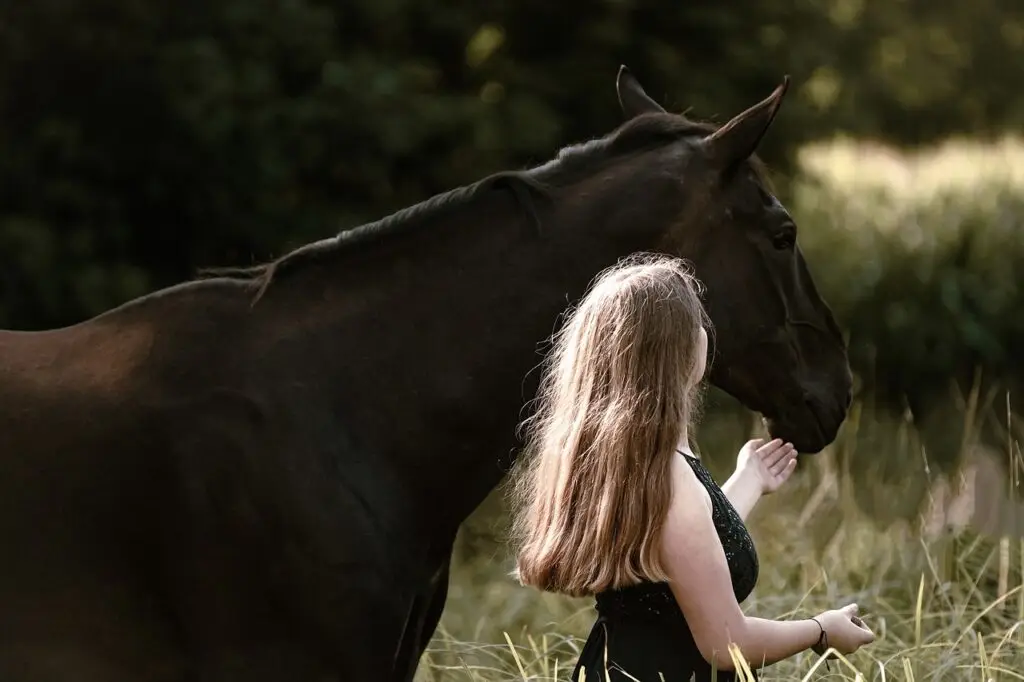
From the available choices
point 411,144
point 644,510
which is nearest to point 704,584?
point 644,510

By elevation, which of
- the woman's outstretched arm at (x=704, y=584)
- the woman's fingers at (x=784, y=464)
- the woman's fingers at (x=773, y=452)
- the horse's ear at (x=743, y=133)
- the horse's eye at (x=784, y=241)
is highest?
the horse's ear at (x=743, y=133)

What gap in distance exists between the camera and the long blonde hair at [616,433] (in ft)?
9.05

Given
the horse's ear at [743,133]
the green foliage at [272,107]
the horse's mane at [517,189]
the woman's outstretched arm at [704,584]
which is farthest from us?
the green foliage at [272,107]

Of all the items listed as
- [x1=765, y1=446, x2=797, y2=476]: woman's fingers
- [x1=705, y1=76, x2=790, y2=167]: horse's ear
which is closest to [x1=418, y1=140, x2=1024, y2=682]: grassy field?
[x1=765, y1=446, x2=797, y2=476]: woman's fingers

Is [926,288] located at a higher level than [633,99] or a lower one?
lower

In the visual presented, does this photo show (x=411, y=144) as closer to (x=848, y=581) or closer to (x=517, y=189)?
(x=848, y=581)

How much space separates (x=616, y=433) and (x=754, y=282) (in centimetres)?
92

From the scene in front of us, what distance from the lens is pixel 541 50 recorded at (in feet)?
28.2

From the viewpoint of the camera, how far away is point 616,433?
9.10ft

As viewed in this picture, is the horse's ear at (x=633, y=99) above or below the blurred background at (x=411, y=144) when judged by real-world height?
above

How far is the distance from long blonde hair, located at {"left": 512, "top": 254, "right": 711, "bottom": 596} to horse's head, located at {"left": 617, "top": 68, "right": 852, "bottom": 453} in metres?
0.54

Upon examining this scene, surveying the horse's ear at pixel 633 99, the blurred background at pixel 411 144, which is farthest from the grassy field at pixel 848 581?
the horse's ear at pixel 633 99

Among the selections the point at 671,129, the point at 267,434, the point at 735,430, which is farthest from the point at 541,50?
the point at 267,434

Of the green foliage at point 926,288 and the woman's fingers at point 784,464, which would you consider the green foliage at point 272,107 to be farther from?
the woman's fingers at point 784,464
